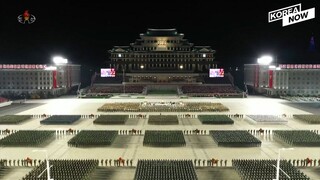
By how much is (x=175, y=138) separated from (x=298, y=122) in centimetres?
2236

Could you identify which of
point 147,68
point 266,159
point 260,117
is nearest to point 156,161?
point 266,159

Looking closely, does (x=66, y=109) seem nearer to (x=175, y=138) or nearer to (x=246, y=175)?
(x=175, y=138)

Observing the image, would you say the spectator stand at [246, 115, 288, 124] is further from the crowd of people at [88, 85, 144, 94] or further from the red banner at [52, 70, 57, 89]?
the red banner at [52, 70, 57, 89]

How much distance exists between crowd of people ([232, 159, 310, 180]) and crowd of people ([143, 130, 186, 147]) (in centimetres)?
867

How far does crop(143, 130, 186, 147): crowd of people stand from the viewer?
33.5 metres

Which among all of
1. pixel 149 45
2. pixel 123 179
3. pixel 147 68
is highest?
pixel 149 45

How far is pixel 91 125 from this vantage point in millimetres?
44562

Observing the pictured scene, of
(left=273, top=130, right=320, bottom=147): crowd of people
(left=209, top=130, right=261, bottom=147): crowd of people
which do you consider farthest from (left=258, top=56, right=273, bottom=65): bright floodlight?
(left=209, top=130, right=261, bottom=147): crowd of people

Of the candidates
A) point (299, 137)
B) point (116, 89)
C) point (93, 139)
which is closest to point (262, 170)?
point (299, 137)

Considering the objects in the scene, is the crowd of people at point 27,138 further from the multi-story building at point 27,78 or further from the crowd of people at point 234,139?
the multi-story building at point 27,78

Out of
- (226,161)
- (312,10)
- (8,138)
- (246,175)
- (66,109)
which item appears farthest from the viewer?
(66,109)

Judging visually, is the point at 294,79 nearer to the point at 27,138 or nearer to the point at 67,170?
the point at 27,138

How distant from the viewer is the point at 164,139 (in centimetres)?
3488

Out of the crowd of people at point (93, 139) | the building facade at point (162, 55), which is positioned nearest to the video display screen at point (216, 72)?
the building facade at point (162, 55)
